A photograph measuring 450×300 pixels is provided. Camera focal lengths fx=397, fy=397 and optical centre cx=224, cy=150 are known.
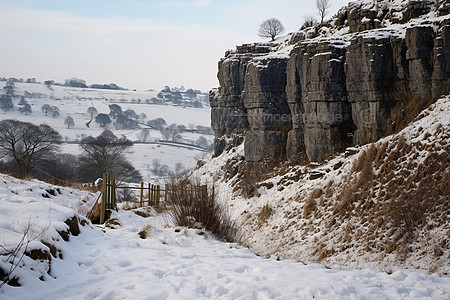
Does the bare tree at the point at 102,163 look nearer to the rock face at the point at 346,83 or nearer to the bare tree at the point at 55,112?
the rock face at the point at 346,83

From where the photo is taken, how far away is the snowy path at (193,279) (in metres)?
6.07

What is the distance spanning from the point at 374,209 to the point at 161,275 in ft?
37.9

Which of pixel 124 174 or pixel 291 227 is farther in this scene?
pixel 124 174

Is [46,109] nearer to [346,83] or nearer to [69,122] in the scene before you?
[69,122]

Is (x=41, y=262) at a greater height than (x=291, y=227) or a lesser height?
greater

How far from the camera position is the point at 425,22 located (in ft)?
68.6

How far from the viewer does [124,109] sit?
15488cm

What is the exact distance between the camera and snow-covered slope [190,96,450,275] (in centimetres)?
1370

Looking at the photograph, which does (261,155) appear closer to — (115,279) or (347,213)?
(347,213)

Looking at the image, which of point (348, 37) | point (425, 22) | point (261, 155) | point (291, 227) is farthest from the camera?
point (261, 155)

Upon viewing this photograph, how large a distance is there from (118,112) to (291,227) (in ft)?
433

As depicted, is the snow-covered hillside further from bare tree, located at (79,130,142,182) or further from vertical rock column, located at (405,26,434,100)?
vertical rock column, located at (405,26,434,100)

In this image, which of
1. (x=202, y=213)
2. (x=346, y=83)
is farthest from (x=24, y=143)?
(x=202, y=213)

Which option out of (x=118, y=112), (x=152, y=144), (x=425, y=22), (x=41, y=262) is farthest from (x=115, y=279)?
(x=118, y=112)
